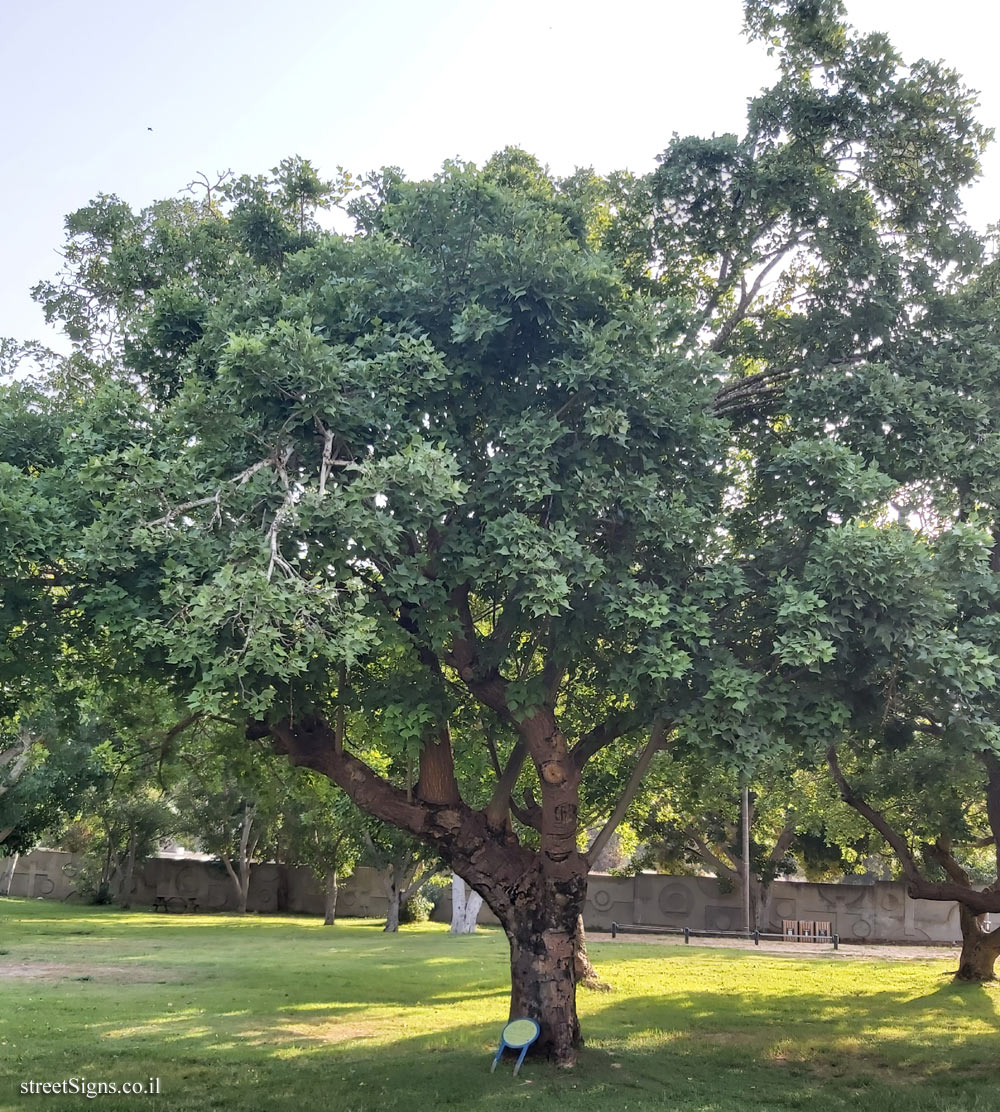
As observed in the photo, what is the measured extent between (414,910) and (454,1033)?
1034 inches

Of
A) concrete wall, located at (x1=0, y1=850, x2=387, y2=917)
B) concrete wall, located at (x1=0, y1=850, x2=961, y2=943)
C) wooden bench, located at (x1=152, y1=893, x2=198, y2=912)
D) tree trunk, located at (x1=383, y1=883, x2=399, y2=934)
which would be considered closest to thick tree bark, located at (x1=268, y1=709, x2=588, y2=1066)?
tree trunk, located at (x1=383, y1=883, x2=399, y2=934)

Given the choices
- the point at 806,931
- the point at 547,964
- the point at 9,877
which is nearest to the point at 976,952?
the point at 547,964

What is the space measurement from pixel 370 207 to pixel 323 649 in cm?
632

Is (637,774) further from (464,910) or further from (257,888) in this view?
(257,888)

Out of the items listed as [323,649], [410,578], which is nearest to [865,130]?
[410,578]

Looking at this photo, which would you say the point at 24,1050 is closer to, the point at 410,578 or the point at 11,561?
the point at 11,561

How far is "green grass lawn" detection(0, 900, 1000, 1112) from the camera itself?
9414 mm

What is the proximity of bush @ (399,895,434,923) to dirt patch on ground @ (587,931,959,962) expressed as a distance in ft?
24.6

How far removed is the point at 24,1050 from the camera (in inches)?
413

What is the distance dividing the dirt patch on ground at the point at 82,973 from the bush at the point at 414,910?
1881 centimetres

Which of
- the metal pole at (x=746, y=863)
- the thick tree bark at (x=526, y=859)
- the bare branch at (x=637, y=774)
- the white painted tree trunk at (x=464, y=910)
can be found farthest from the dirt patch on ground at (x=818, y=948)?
the thick tree bark at (x=526, y=859)

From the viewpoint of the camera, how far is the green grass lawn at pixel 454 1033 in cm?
941

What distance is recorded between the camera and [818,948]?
96.0 ft

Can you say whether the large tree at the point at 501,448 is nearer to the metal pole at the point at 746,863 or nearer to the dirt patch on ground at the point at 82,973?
the dirt patch on ground at the point at 82,973
